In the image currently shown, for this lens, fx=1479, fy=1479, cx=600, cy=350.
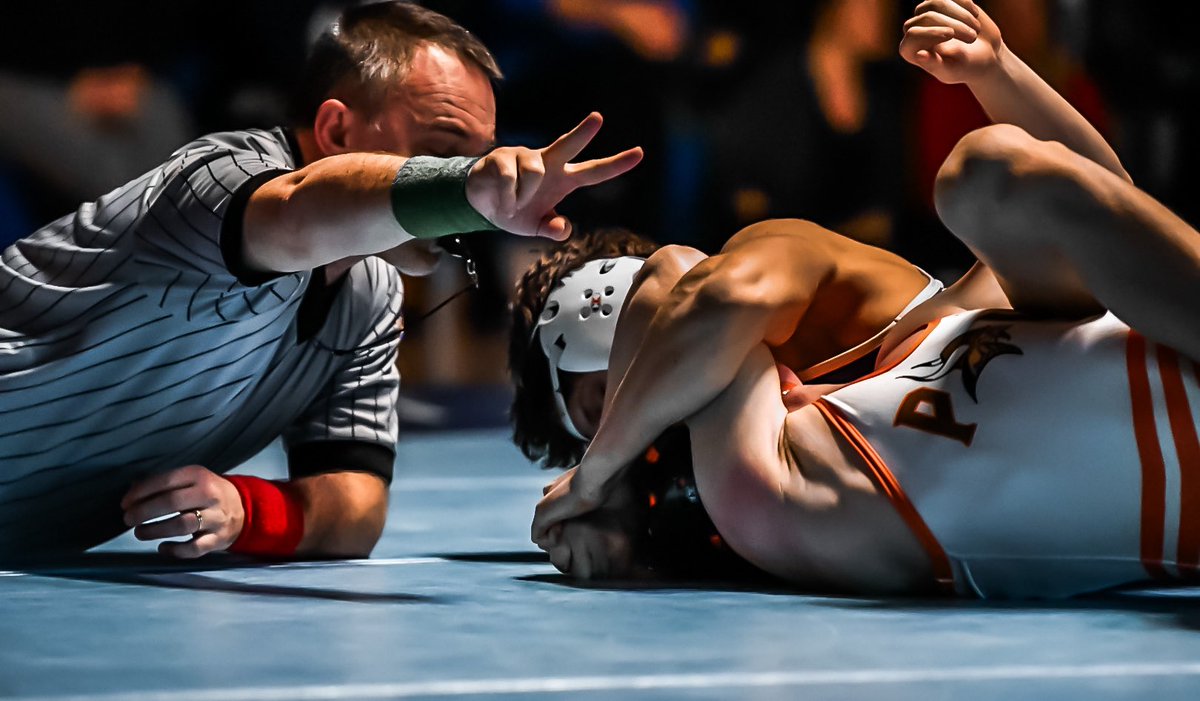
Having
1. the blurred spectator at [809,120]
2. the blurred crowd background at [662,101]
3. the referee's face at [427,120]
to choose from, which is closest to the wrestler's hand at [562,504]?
the referee's face at [427,120]

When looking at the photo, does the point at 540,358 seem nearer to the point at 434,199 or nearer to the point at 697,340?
the point at 697,340

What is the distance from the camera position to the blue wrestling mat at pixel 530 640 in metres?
1.64

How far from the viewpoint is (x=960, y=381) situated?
2227 millimetres

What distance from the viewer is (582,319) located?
9.82 feet

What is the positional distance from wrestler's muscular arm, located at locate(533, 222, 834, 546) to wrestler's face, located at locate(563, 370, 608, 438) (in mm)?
492

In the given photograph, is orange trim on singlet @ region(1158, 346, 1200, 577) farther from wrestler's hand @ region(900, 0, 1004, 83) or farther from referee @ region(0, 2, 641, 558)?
referee @ region(0, 2, 641, 558)

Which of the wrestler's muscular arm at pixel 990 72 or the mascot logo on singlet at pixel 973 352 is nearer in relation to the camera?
the mascot logo on singlet at pixel 973 352

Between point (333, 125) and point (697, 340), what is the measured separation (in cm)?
100

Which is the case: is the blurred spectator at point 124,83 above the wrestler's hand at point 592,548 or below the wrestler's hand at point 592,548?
above

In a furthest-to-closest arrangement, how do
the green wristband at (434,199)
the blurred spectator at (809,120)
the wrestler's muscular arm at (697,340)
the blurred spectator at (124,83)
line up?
the blurred spectator at (809,120) → the blurred spectator at (124,83) → the wrestler's muscular arm at (697,340) → the green wristband at (434,199)

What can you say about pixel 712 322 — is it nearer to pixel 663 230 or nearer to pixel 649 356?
pixel 649 356

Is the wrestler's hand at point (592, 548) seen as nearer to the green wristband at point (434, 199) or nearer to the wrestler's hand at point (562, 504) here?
the wrestler's hand at point (562, 504)

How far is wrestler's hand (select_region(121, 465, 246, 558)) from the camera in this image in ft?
8.77

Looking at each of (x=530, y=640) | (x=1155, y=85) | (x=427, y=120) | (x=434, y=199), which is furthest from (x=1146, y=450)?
(x=1155, y=85)
